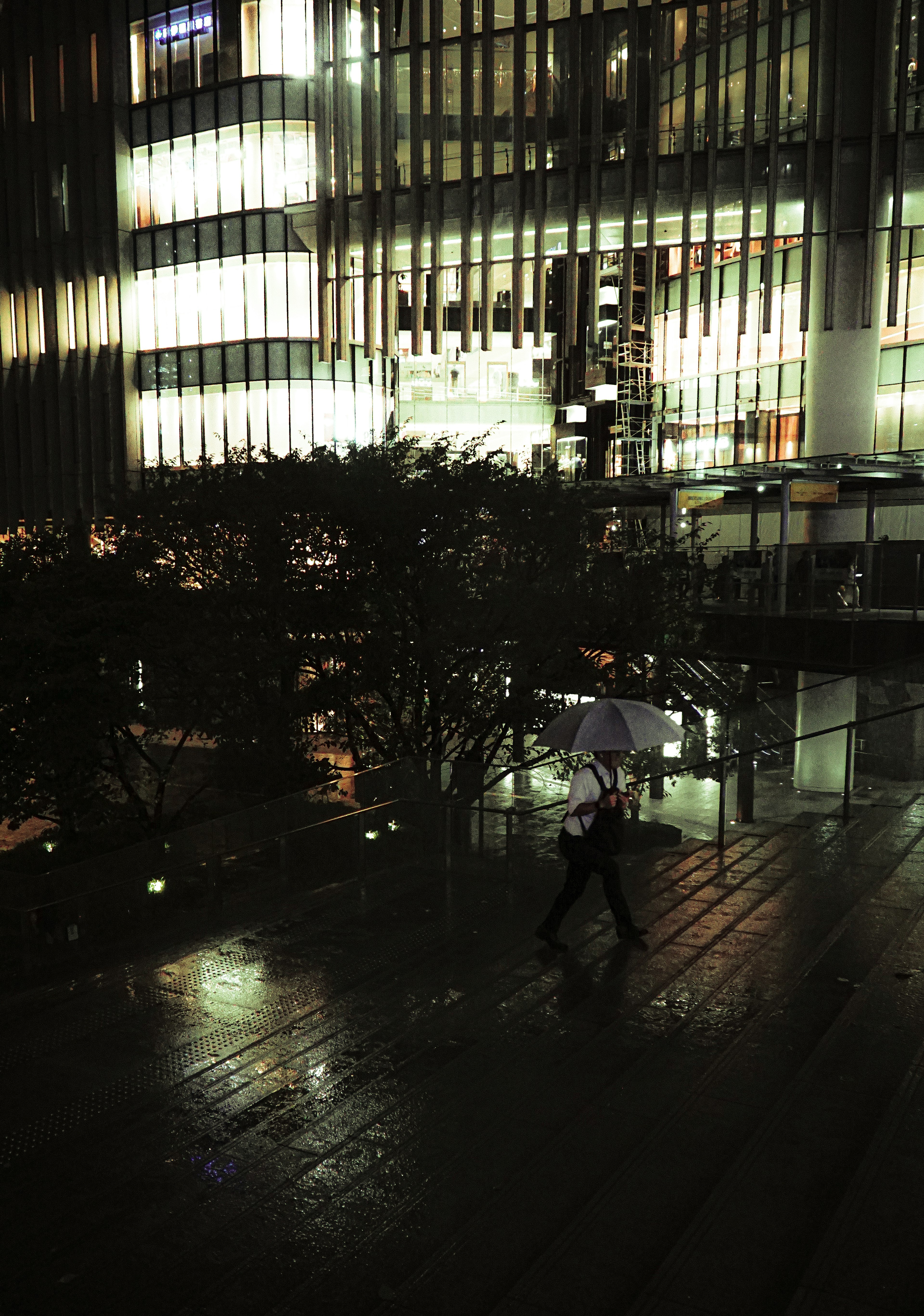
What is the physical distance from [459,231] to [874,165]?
1355 centimetres

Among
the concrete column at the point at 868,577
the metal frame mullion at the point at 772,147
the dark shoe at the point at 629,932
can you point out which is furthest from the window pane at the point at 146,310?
the dark shoe at the point at 629,932

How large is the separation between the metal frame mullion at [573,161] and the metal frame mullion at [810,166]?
710 centimetres

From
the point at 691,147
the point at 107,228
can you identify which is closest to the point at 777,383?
the point at 691,147

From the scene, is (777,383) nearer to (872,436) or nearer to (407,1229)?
(872,436)

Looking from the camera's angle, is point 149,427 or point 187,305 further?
point 149,427

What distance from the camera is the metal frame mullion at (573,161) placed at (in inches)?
1353

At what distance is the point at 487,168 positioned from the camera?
35750mm

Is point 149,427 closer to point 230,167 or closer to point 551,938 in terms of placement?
point 230,167

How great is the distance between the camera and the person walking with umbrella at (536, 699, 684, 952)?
781 cm

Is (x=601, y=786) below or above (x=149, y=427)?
below

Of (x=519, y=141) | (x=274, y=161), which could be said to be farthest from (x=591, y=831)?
(x=274, y=161)

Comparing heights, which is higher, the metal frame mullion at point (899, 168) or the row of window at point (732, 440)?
the metal frame mullion at point (899, 168)

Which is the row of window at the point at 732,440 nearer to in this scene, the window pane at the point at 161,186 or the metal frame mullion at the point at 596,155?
the metal frame mullion at the point at 596,155

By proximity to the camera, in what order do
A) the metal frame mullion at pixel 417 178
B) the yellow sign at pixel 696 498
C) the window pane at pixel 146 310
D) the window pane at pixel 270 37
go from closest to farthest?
the yellow sign at pixel 696 498
the metal frame mullion at pixel 417 178
the window pane at pixel 270 37
the window pane at pixel 146 310
